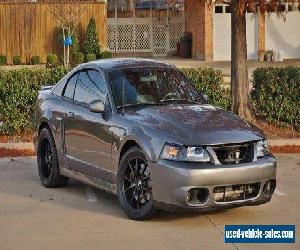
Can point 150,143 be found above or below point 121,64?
below

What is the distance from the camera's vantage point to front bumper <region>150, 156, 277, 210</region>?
7457 mm

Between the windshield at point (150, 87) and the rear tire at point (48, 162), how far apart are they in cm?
147

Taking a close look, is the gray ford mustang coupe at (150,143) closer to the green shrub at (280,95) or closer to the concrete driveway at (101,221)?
the concrete driveway at (101,221)

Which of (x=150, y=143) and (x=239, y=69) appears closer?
(x=150, y=143)

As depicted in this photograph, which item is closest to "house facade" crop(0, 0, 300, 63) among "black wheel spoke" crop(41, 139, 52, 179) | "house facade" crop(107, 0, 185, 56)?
"house facade" crop(107, 0, 185, 56)

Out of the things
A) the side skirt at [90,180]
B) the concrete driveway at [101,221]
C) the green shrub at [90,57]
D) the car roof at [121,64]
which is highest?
the car roof at [121,64]

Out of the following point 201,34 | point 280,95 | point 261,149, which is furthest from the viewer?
point 201,34

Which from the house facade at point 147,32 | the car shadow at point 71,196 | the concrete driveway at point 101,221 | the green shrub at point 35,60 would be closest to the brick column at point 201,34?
the house facade at point 147,32

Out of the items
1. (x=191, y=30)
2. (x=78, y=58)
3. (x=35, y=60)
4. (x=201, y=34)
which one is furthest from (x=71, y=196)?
(x=191, y=30)

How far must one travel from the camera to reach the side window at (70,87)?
9.64 meters

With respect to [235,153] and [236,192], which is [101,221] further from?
[235,153]

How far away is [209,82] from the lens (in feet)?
46.0

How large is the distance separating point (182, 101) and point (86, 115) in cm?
114

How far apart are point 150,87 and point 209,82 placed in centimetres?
518
